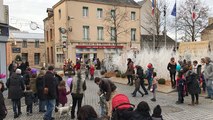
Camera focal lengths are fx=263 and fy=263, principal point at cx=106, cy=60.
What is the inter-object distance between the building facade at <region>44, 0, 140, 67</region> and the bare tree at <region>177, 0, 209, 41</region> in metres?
6.53

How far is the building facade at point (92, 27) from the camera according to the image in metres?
35.4

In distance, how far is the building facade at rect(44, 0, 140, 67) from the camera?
116 feet

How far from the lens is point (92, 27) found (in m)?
37.2

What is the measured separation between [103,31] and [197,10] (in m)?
14.3

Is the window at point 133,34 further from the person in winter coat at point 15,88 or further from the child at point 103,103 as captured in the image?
the child at point 103,103

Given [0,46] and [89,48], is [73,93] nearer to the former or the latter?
[0,46]

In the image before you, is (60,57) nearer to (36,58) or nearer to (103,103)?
(36,58)

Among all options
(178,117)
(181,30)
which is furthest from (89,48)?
(178,117)

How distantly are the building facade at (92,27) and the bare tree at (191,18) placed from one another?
21.4 ft

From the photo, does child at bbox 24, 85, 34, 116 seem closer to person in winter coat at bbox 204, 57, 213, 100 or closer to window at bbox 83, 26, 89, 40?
person in winter coat at bbox 204, 57, 213, 100

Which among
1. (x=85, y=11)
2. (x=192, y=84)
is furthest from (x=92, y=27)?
(x=192, y=84)

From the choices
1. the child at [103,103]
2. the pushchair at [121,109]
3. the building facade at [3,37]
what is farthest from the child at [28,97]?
the building facade at [3,37]

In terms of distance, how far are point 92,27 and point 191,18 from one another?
14511 mm

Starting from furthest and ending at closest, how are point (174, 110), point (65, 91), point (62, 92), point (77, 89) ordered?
point (174, 110), point (65, 91), point (62, 92), point (77, 89)
